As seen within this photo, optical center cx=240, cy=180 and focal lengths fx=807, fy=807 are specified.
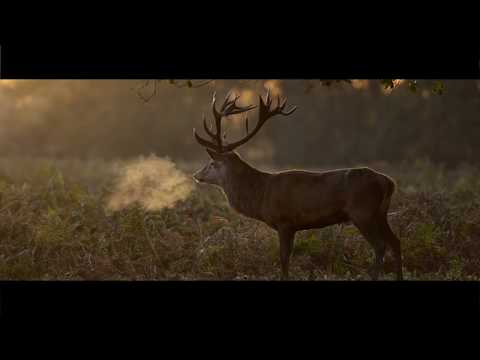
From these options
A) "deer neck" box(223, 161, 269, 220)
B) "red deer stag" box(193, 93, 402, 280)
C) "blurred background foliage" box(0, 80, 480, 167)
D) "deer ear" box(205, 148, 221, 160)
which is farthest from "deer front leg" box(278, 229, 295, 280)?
"blurred background foliage" box(0, 80, 480, 167)

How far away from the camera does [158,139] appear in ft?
143

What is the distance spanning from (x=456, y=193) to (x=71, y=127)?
29843mm

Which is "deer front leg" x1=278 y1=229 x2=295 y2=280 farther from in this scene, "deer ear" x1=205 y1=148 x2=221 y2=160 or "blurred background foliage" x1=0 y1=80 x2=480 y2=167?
"blurred background foliage" x1=0 y1=80 x2=480 y2=167

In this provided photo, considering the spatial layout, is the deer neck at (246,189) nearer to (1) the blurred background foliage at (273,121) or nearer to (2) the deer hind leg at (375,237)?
(2) the deer hind leg at (375,237)

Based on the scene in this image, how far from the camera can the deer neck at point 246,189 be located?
33.8 feet

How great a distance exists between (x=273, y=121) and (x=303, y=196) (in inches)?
1281

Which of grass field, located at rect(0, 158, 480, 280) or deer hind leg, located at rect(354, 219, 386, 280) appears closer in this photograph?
deer hind leg, located at rect(354, 219, 386, 280)

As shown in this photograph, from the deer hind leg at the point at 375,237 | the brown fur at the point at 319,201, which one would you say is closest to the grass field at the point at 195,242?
the deer hind leg at the point at 375,237

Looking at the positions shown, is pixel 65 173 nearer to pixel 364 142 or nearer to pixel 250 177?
pixel 250 177

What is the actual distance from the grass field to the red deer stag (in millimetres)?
1050

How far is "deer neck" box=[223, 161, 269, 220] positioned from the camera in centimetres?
1031

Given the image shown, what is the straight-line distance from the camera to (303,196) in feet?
32.2
